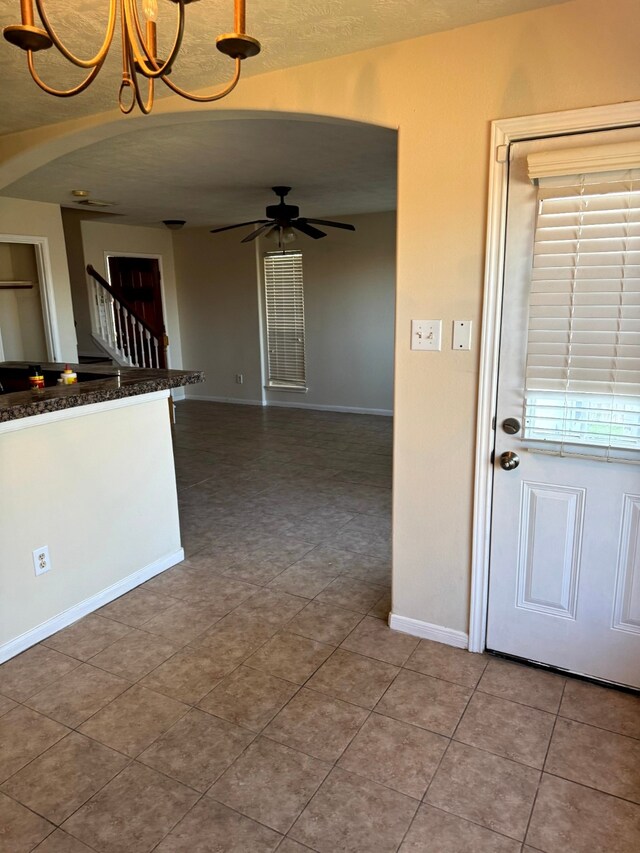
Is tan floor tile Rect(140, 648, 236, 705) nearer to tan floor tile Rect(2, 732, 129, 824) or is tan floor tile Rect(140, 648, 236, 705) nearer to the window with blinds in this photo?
tan floor tile Rect(2, 732, 129, 824)

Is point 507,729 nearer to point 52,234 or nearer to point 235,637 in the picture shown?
point 235,637

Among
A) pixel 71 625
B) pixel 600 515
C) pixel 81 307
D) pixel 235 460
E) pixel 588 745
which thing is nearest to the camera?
pixel 588 745

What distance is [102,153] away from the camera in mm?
3734

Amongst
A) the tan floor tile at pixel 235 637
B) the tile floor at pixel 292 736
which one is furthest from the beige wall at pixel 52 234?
the tan floor tile at pixel 235 637

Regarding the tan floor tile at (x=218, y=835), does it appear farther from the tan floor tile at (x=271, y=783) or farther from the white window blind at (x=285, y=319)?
the white window blind at (x=285, y=319)

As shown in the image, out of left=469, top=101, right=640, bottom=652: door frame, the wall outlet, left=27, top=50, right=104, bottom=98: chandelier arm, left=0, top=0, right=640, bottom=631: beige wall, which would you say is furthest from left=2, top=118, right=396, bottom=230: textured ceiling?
the wall outlet

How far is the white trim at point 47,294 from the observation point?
5.45 metres

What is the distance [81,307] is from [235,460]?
3.23 meters

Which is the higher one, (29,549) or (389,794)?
(29,549)

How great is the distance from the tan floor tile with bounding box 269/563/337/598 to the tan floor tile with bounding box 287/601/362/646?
141 mm

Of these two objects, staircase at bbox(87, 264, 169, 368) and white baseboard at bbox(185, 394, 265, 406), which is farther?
white baseboard at bbox(185, 394, 265, 406)

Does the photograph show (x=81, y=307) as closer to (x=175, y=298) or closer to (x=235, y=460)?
(x=175, y=298)

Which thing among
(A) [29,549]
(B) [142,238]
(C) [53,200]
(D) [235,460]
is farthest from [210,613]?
(B) [142,238]

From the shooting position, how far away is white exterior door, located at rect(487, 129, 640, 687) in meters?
1.90
